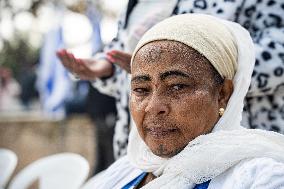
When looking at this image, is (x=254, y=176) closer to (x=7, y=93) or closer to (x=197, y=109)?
(x=197, y=109)

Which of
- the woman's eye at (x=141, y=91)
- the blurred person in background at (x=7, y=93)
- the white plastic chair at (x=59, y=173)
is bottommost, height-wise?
the blurred person in background at (x=7, y=93)

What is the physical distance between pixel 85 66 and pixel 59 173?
81 cm

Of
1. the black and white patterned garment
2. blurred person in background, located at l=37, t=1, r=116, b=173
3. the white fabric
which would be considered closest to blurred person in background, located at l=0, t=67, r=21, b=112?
blurred person in background, located at l=37, t=1, r=116, b=173

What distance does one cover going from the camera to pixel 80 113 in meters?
7.87

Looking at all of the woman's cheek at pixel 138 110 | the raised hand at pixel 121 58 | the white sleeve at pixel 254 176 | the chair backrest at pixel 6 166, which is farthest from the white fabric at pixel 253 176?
the chair backrest at pixel 6 166

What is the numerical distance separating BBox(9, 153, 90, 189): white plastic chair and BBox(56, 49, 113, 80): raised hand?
59 cm

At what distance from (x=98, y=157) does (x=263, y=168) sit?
175 inches

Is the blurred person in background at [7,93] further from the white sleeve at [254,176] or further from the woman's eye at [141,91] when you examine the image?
the white sleeve at [254,176]

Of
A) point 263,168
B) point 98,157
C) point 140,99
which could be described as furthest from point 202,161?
point 98,157

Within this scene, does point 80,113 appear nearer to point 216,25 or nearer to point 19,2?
point 216,25

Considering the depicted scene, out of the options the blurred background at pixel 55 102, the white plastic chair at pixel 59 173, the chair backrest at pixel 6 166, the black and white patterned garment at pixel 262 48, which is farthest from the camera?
the blurred background at pixel 55 102

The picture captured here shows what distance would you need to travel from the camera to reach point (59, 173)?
11.2 ft

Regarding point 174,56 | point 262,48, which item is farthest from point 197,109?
point 262,48

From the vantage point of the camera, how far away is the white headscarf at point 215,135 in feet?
5.78
